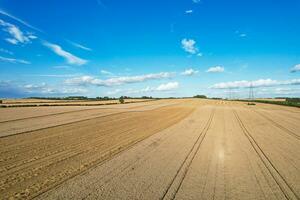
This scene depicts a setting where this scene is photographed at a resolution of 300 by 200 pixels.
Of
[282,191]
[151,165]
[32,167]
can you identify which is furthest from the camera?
[151,165]

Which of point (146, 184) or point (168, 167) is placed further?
point (168, 167)

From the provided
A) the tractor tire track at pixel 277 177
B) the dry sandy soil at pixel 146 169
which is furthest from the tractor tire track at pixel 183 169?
the tractor tire track at pixel 277 177

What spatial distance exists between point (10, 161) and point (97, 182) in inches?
150

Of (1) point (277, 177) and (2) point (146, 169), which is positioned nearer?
(1) point (277, 177)

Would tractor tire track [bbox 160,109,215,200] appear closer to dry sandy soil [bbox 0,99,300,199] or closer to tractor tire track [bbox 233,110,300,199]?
dry sandy soil [bbox 0,99,300,199]

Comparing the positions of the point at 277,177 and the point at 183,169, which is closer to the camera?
the point at 277,177

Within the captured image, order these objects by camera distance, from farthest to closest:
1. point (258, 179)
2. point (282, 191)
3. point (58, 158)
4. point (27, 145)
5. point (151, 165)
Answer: point (27, 145), point (58, 158), point (151, 165), point (258, 179), point (282, 191)

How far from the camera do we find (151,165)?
8.73 meters

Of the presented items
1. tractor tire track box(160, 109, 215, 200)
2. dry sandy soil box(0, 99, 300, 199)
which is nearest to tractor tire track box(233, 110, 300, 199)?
dry sandy soil box(0, 99, 300, 199)

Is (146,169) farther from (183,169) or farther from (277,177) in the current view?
(277,177)

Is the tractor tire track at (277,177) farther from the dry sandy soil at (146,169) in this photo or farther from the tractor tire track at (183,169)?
the tractor tire track at (183,169)

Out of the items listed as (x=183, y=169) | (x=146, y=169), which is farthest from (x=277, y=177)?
(x=146, y=169)

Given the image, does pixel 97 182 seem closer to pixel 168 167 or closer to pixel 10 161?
pixel 168 167

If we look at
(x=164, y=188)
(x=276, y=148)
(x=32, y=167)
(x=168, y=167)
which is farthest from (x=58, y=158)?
(x=276, y=148)
